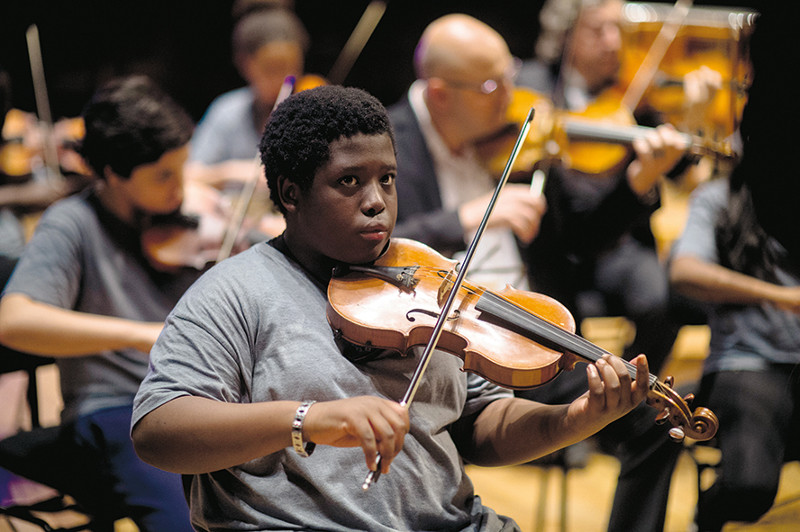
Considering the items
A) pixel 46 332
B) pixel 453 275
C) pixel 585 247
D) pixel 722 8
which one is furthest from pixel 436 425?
pixel 722 8

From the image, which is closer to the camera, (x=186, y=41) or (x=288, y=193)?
(x=288, y=193)

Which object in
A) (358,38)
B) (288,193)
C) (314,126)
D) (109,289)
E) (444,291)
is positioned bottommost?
(109,289)

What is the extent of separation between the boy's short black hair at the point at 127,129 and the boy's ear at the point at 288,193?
2.22 ft

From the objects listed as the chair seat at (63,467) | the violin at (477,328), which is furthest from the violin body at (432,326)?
the chair seat at (63,467)

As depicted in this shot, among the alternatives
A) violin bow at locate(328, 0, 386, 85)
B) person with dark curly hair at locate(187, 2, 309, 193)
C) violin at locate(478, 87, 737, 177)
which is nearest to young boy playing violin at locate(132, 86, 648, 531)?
violin at locate(478, 87, 737, 177)

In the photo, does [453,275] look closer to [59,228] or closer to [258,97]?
[59,228]

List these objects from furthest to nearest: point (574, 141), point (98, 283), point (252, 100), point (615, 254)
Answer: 1. point (252, 100)
2. point (574, 141)
3. point (615, 254)
4. point (98, 283)

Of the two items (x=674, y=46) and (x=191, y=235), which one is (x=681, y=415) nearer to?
(x=191, y=235)

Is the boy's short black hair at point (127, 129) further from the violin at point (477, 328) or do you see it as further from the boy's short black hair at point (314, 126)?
the violin at point (477, 328)

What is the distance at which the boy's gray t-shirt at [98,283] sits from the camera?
1.56m

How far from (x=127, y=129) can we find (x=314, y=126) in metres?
0.78

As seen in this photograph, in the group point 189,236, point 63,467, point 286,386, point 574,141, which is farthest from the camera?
point 574,141

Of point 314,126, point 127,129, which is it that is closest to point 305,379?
point 314,126

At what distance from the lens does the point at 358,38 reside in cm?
488
